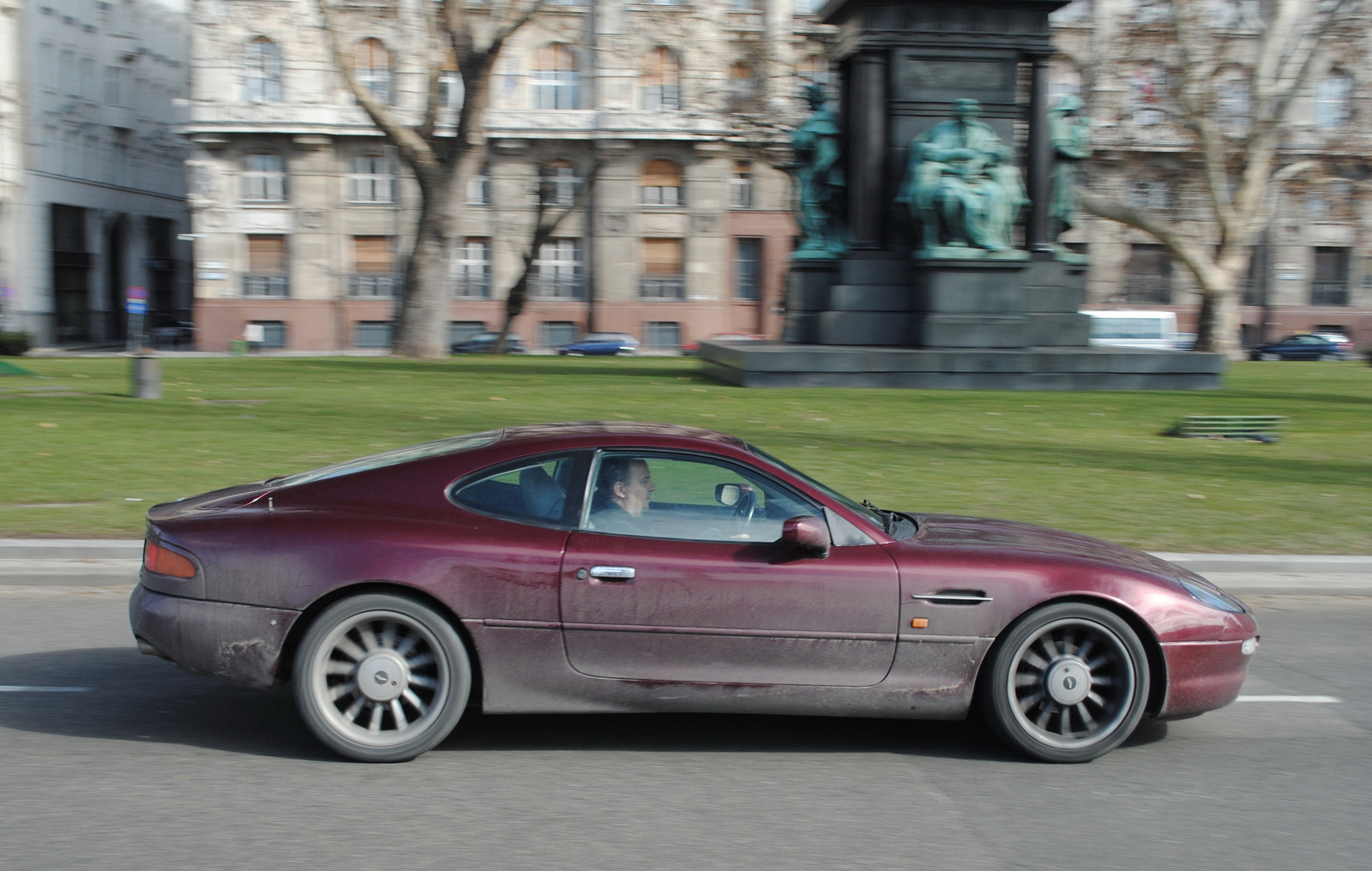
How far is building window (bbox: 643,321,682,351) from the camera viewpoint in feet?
175

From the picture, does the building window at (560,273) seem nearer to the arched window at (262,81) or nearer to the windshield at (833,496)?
the arched window at (262,81)

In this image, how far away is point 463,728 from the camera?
5.50m

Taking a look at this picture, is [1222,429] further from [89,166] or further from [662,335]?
[89,166]

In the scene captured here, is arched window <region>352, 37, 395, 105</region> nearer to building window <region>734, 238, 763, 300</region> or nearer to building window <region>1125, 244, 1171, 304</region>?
building window <region>734, 238, 763, 300</region>

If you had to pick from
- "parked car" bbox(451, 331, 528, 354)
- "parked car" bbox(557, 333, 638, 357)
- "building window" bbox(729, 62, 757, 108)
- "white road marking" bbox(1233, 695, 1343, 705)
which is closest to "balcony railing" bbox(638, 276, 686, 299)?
"parked car" bbox(557, 333, 638, 357)

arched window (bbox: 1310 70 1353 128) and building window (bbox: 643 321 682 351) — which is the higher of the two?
arched window (bbox: 1310 70 1353 128)

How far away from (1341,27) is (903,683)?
33716mm

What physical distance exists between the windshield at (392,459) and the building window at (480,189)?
159 ft

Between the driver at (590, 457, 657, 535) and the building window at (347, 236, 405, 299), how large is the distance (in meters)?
49.5

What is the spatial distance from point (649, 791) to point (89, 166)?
210ft

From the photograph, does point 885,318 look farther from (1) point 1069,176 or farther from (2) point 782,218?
(2) point 782,218

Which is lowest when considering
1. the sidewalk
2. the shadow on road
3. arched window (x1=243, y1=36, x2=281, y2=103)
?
the shadow on road

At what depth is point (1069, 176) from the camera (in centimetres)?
2088

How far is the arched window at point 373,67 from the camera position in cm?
5044
